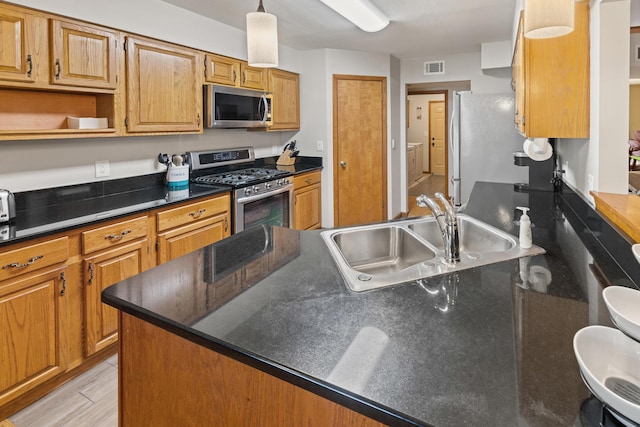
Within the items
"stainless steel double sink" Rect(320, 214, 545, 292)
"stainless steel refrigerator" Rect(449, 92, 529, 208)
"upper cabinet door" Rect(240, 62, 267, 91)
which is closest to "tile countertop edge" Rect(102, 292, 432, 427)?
"stainless steel double sink" Rect(320, 214, 545, 292)

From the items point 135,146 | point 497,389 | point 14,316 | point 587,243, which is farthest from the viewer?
point 135,146

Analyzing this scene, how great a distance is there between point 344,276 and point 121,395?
736mm

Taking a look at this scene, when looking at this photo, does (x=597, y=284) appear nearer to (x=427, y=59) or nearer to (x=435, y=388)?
(x=435, y=388)

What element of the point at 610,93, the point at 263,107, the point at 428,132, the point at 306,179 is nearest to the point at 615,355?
the point at 610,93

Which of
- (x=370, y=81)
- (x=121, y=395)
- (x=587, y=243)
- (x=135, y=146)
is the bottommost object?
(x=121, y=395)

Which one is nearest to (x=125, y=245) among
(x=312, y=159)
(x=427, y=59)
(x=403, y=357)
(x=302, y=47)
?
(x=403, y=357)

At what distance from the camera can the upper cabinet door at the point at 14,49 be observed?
200 centimetres

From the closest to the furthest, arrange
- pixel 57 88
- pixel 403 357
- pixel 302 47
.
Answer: pixel 403 357, pixel 57 88, pixel 302 47

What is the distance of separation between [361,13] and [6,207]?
2.68 m

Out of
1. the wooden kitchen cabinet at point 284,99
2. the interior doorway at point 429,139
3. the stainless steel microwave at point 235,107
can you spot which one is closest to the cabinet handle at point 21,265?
the stainless steel microwave at point 235,107

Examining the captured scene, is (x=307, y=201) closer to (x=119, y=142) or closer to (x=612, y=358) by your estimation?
(x=119, y=142)

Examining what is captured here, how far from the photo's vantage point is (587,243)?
5.35ft

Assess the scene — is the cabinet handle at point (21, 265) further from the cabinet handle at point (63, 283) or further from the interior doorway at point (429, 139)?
the interior doorway at point (429, 139)

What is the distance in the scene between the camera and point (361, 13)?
318 cm
